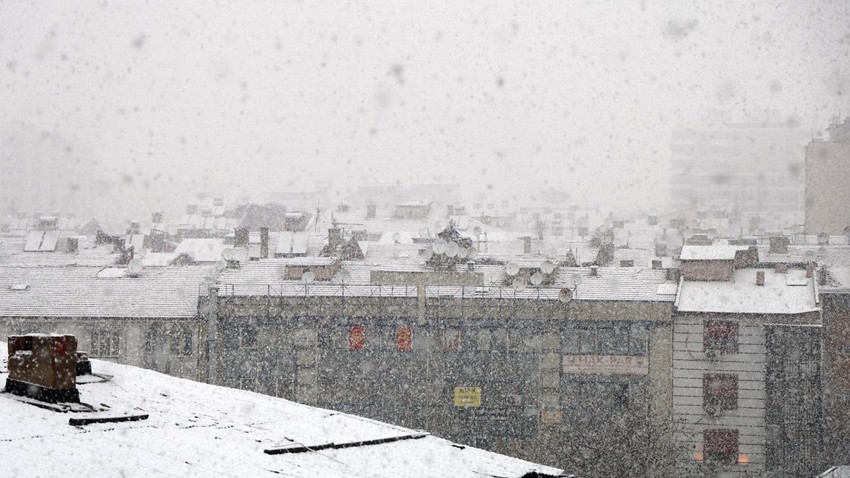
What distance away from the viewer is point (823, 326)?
3234 cm

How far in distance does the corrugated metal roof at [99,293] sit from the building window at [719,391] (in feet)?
54.2

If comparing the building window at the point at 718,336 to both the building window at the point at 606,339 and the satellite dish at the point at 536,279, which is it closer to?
the building window at the point at 606,339

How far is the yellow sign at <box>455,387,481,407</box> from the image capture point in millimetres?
32688

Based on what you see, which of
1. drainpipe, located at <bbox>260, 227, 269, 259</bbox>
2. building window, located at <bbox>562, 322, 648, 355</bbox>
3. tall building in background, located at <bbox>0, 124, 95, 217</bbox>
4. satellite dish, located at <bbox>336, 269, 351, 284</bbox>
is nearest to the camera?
building window, located at <bbox>562, 322, 648, 355</bbox>

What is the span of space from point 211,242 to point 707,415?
3005 cm

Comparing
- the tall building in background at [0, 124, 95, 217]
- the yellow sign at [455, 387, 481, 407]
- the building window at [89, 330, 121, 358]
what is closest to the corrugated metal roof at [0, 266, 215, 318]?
the building window at [89, 330, 121, 358]

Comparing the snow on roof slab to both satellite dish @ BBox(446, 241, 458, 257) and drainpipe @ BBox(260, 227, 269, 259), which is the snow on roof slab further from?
drainpipe @ BBox(260, 227, 269, 259)

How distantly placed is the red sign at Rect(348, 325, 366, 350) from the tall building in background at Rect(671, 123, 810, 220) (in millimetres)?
90510

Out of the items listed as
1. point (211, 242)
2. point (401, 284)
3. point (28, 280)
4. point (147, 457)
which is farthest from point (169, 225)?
point (147, 457)

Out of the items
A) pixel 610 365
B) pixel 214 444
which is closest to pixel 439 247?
pixel 610 365

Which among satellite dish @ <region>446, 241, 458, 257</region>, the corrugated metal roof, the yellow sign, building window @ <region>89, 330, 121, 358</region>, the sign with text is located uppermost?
satellite dish @ <region>446, 241, 458, 257</region>

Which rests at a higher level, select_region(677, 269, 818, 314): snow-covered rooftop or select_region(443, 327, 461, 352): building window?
select_region(677, 269, 818, 314): snow-covered rooftop

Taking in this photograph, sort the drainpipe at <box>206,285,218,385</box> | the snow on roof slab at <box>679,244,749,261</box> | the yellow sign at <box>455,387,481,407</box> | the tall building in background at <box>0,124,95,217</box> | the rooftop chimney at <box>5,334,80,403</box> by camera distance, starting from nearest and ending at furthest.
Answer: the rooftop chimney at <box>5,334,80,403</box>
the drainpipe at <box>206,285,218,385</box>
the yellow sign at <box>455,387,481,407</box>
the snow on roof slab at <box>679,244,749,261</box>
the tall building in background at <box>0,124,95,217</box>

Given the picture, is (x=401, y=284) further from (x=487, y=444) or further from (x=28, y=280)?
(x=28, y=280)
